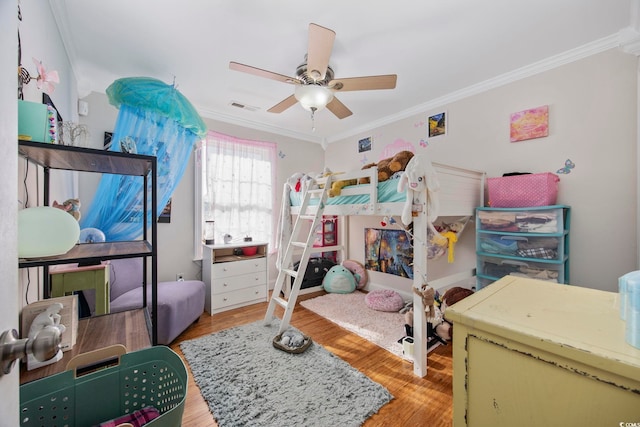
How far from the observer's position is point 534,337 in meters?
0.53

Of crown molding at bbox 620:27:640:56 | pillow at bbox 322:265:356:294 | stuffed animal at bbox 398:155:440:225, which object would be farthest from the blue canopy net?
crown molding at bbox 620:27:640:56

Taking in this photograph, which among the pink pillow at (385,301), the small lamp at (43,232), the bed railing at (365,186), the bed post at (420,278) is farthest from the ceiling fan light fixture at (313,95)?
the pink pillow at (385,301)

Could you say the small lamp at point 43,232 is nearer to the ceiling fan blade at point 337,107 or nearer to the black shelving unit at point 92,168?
the black shelving unit at point 92,168

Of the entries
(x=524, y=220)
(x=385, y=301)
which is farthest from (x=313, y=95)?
(x=385, y=301)

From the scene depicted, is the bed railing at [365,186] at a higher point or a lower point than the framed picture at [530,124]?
lower

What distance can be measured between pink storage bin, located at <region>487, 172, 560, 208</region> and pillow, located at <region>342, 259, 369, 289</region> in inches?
75.8

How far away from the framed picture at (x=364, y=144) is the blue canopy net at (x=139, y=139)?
232cm

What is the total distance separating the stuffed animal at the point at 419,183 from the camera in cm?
177

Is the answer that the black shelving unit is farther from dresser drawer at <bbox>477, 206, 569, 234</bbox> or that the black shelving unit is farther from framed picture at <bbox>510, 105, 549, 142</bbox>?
framed picture at <bbox>510, 105, 549, 142</bbox>

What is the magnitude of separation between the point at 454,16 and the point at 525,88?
1163mm

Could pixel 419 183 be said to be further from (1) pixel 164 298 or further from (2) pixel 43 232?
(1) pixel 164 298

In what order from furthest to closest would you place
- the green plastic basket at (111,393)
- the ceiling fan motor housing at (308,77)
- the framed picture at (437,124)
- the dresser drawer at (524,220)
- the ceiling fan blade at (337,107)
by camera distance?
1. the framed picture at (437,124)
2. the ceiling fan blade at (337,107)
3. the ceiling fan motor housing at (308,77)
4. the dresser drawer at (524,220)
5. the green plastic basket at (111,393)

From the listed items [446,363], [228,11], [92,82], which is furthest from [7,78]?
[92,82]

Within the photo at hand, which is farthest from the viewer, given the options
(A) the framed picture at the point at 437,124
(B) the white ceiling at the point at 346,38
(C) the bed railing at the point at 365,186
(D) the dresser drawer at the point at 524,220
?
(A) the framed picture at the point at 437,124
